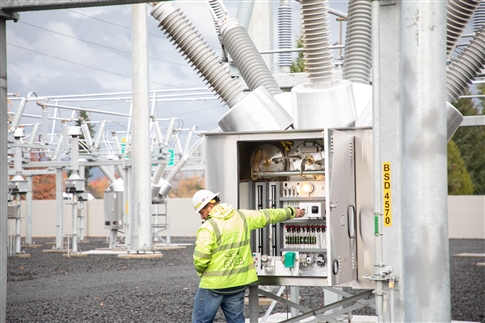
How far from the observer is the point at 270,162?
8109 mm

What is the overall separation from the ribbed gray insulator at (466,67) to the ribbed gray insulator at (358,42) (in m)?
0.88

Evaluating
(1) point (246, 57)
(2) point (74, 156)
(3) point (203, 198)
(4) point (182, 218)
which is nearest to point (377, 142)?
(3) point (203, 198)

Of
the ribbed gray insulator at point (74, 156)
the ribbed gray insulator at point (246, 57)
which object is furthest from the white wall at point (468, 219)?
the ribbed gray insulator at point (246, 57)

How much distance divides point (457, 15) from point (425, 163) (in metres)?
3.60

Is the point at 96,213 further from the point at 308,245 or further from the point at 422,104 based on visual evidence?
the point at 422,104

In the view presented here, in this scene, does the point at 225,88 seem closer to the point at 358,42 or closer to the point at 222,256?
the point at 358,42

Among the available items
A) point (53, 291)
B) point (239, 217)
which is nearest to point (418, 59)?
point (239, 217)

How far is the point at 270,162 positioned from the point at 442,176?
3.69 m

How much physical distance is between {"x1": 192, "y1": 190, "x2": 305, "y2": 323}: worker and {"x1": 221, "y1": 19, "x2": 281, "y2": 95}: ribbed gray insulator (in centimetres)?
172

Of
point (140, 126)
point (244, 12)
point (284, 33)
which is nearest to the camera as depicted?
point (244, 12)

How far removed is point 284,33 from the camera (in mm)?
15055

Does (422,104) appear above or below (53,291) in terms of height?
above

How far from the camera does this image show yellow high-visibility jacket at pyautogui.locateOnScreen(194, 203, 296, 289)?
6.91m

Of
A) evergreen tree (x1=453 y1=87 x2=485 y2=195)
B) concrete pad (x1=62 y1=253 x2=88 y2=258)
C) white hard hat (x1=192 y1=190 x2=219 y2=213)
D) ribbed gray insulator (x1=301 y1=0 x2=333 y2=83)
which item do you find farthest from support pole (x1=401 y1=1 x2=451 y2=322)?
evergreen tree (x1=453 y1=87 x2=485 y2=195)
